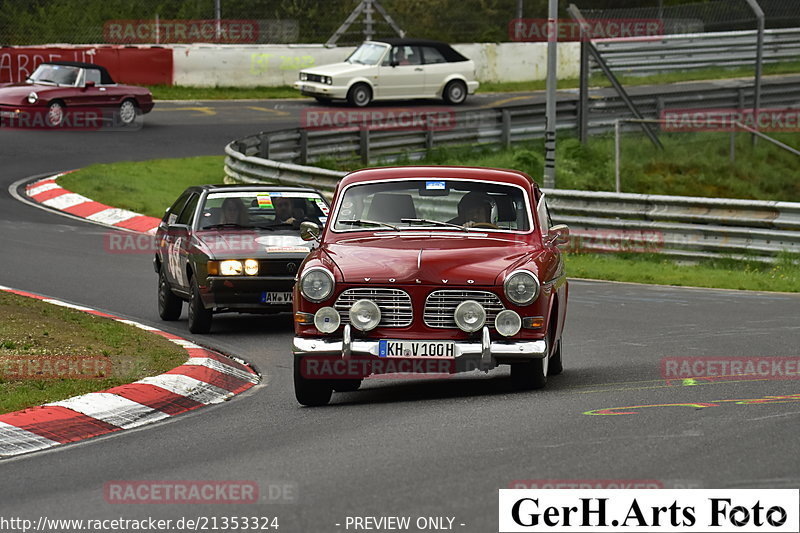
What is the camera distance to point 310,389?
9.73 meters

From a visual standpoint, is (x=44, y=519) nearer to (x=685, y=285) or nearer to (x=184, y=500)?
(x=184, y=500)

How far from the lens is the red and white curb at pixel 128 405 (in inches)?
342

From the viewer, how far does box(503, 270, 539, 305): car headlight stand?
31.0ft

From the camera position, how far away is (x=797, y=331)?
1344 cm

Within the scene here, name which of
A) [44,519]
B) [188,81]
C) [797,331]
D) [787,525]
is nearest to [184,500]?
[44,519]

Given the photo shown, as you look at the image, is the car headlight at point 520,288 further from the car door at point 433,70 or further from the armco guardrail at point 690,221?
the car door at point 433,70

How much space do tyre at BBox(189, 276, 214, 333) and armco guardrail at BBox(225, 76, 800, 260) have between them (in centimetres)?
810

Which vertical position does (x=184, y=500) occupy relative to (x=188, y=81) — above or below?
below

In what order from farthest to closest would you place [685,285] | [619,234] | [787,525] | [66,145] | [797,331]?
[66,145]
[619,234]
[685,285]
[797,331]
[787,525]

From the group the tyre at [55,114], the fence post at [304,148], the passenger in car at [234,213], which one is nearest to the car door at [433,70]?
the tyre at [55,114]

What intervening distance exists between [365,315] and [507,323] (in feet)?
3.17

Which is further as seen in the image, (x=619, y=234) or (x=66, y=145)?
(x=66, y=145)

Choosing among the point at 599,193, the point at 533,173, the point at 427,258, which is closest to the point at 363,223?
the point at 427,258

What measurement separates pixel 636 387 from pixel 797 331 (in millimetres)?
4034
